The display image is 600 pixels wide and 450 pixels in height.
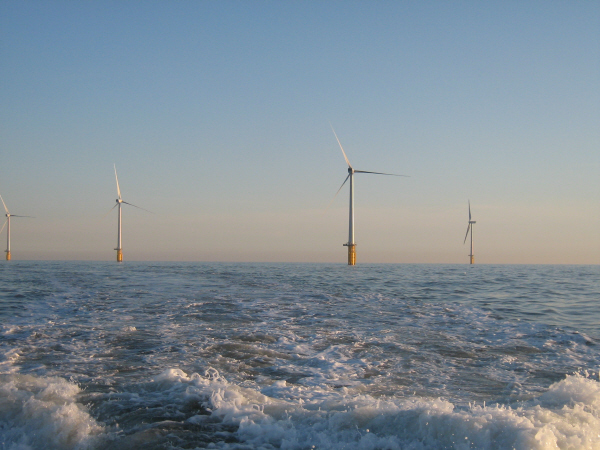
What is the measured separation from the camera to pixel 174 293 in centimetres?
2630

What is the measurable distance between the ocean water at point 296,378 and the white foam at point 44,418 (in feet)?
0.09

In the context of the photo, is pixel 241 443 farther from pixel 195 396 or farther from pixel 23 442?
pixel 23 442

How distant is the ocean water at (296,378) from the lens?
20.8ft

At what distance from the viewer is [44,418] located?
6.81 metres

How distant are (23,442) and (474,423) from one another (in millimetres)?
6632

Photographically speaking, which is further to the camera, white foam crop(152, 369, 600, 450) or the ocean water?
the ocean water

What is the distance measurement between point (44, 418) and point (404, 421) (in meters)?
5.70

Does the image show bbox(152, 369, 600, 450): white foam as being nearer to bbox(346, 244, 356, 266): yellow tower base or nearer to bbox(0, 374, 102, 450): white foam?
bbox(0, 374, 102, 450): white foam

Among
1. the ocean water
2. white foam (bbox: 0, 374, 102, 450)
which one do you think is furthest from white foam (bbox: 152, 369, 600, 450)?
white foam (bbox: 0, 374, 102, 450)

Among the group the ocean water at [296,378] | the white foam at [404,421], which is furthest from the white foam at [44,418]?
the white foam at [404,421]

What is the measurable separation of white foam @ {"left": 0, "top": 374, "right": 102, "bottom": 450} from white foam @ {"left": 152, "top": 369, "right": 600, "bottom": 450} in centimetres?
169

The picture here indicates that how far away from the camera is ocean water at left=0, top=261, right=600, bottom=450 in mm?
6332

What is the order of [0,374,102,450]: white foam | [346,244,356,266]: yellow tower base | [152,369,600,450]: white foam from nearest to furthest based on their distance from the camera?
1. [152,369,600,450]: white foam
2. [0,374,102,450]: white foam
3. [346,244,356,266]: yellow tower base

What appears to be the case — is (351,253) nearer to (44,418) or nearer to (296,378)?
(296,378)
